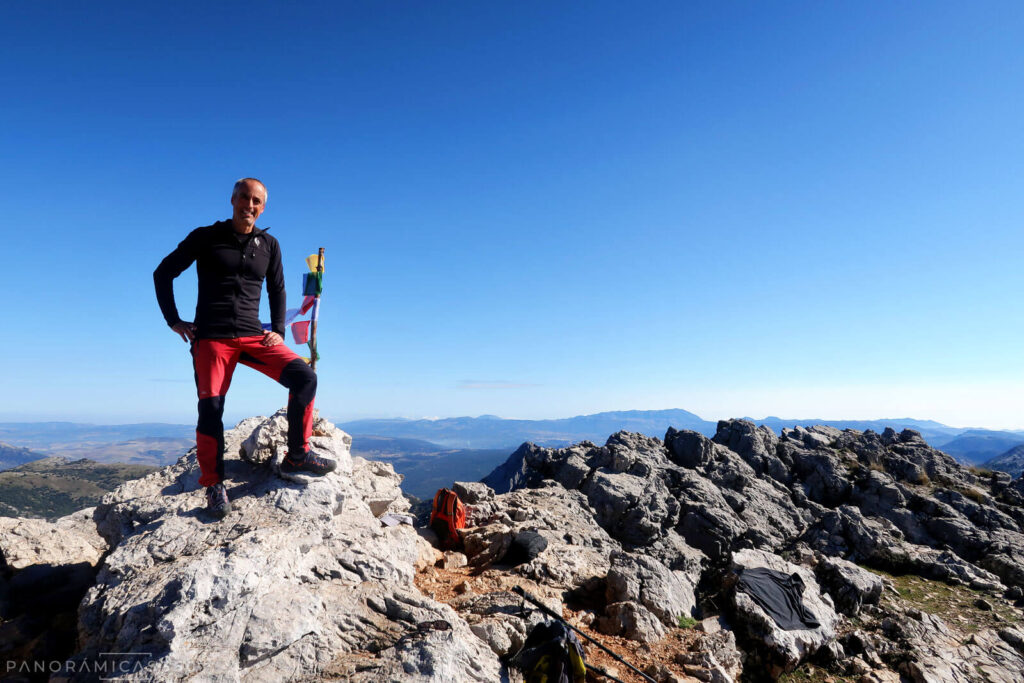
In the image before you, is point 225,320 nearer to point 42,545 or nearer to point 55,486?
point 42,545

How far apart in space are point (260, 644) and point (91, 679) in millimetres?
1546

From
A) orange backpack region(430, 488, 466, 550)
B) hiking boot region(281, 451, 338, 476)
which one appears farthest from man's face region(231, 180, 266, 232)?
orange backpack region(430, 488, 466, 550)

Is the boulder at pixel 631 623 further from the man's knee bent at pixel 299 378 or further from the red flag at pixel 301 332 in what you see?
the red flag at pixel 301 332

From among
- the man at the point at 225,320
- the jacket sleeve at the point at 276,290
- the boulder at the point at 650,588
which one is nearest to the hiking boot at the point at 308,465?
the man at the point at 225,320

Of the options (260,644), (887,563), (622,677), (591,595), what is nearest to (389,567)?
(260,644)

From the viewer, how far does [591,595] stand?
1031 centimetres

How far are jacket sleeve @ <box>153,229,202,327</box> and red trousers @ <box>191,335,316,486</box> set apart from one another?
0.56 m

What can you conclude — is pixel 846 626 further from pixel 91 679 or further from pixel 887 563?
pixel 91 679

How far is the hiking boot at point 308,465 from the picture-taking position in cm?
712

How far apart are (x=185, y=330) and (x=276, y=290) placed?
51.2 inches

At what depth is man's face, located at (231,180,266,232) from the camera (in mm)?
5969

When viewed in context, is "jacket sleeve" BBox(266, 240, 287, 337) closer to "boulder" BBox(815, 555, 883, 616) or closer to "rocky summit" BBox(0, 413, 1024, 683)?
"rocky summit" BBox(0, 413, 1024, 683)

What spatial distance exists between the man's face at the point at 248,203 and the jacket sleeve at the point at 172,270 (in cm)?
56

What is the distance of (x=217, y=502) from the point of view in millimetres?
6449
